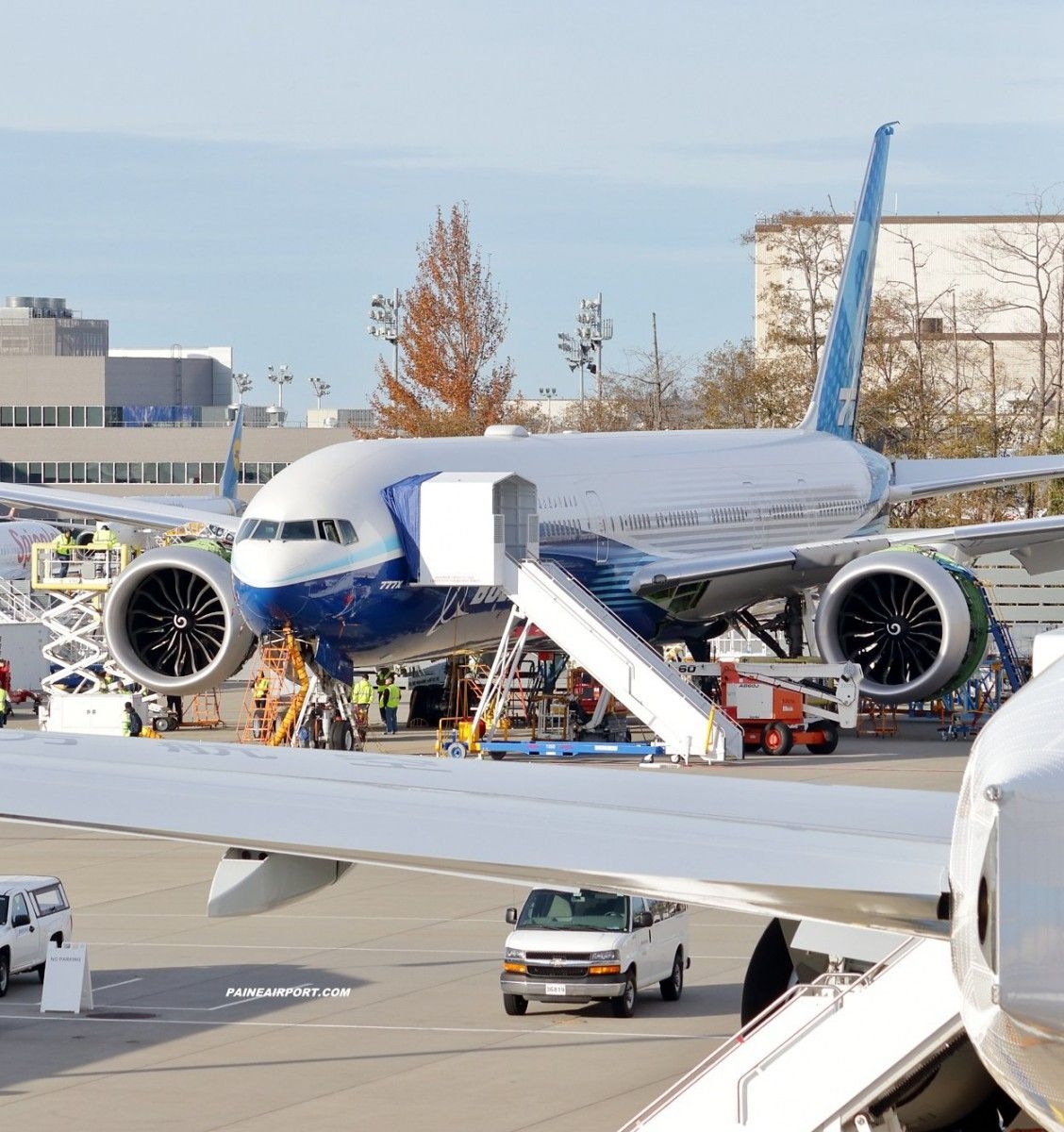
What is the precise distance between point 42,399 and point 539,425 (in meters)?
28.3

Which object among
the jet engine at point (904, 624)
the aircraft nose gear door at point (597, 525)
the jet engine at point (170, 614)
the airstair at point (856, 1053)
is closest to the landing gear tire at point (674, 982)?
the airstair at point (856, 1053)

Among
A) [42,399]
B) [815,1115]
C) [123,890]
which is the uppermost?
[42,399]

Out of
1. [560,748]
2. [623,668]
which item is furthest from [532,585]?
[560,748]

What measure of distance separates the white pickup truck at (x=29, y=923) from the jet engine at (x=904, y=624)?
15.9m

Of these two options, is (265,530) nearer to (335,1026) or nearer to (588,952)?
(335,1026)

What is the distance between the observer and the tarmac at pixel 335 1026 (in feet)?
40.4

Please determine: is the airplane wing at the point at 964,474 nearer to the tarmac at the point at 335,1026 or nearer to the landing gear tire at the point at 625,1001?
the tarmac at the point at 335,1026

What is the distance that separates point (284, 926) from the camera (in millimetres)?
19125

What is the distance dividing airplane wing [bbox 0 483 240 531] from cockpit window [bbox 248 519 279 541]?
8.88 m

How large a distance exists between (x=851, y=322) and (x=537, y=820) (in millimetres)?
37848

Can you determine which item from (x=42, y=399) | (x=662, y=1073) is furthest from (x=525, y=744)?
(x=42, y=399)

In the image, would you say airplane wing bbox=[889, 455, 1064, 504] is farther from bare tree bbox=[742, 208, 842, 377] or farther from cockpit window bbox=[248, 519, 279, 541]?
bare tree bbox=[742, 208, 842, 377]

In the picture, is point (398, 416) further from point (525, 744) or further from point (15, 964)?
point (15, 964)

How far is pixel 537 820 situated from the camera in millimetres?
5469
